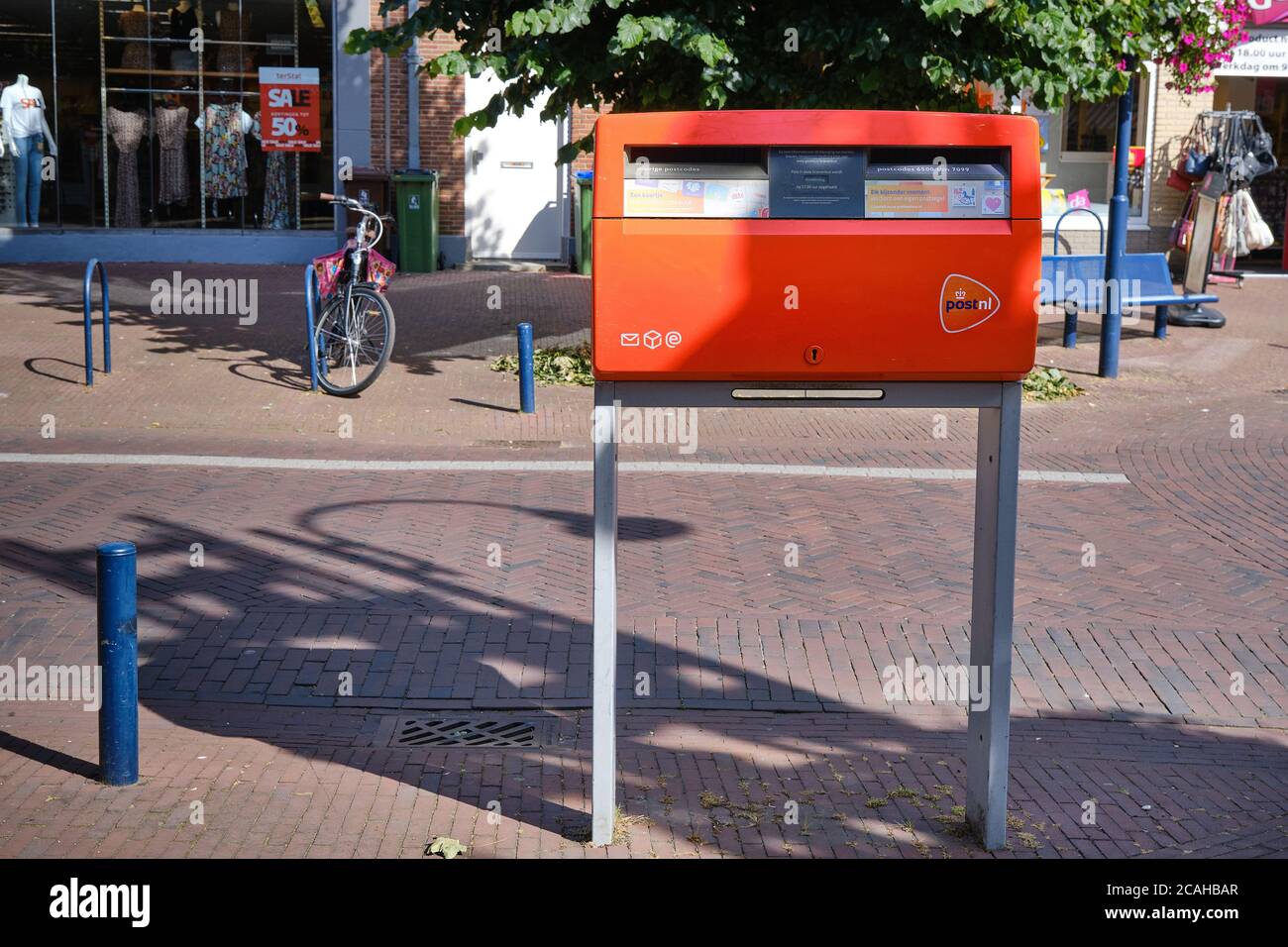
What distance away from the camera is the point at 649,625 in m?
7.04

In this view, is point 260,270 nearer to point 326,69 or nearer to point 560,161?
point 326,69

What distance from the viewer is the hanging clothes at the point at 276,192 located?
19688 mm

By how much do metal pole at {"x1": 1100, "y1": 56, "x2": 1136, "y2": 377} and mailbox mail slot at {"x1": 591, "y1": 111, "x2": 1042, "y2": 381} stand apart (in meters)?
9.49

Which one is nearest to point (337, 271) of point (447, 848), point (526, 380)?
point (526, 380)

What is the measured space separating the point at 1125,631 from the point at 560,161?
22.8 feet

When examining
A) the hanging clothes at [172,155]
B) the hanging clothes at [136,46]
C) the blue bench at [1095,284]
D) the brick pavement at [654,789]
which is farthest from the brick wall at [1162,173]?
the brick pavement at [654,789]

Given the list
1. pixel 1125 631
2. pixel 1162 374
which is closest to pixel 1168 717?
pixel 1125 631

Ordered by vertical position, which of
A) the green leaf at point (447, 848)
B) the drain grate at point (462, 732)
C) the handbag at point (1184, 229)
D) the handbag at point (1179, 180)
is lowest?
the drain grate at point (462, 732)

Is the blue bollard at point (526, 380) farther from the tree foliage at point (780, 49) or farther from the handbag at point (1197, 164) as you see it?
the handbag at point (1197, 164)

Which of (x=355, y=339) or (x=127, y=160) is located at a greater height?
(x=127, y=160)

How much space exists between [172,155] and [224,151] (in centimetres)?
67

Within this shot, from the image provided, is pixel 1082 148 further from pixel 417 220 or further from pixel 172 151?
pixel 172 151

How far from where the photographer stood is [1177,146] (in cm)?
2041

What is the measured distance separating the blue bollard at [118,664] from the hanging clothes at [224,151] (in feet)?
51.1
